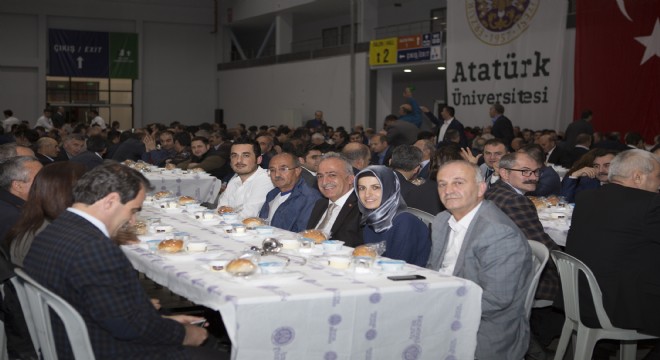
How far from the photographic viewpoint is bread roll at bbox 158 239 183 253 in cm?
374

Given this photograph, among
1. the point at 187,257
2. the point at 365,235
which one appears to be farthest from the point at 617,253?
the point at 187,257

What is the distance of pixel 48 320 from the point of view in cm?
265

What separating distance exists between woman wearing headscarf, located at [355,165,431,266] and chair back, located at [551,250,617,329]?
670 mm

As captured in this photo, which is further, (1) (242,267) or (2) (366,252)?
(2) (366,252)

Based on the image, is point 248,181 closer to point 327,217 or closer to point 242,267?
point 327,217

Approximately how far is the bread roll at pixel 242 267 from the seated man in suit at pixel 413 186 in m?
2.28

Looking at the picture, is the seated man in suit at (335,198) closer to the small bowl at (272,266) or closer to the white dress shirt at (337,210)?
the white dress shirt at (337,210)

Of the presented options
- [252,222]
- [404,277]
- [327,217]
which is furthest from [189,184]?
[404,277]

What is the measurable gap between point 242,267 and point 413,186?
105 inches

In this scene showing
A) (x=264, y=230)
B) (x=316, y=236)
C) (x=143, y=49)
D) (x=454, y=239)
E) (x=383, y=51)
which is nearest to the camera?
(x=454, y=239)

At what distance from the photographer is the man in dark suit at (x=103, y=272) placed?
2.47 metres

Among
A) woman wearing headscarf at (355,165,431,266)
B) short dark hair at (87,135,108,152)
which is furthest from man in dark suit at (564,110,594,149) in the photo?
woman wearing headscarf at (355,165,431,266)

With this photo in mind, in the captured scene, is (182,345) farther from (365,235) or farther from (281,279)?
(365,235)

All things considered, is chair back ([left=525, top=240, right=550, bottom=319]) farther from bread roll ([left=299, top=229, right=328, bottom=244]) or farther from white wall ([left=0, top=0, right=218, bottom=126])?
white wall ([left=0, top=0, right=218, bottom=126])
